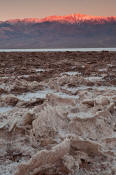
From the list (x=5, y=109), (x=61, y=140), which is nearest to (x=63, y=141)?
(x=61, y=140)

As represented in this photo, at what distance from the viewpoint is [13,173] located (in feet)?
5.43

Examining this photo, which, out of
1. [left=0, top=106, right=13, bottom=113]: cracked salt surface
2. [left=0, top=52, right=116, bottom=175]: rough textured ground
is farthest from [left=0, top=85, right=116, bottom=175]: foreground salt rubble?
[left=0, top=106, right=13, bottom=113]: cracked salt surface

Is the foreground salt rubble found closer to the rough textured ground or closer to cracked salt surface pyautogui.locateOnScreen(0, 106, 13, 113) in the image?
the rough textured ground

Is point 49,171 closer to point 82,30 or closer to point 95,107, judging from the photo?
point 95,107

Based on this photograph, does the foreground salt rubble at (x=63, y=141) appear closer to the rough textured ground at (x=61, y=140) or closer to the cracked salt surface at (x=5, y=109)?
the rough textured ground at (x=61, y=140)

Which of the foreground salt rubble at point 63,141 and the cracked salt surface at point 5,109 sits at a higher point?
the foreground salt rubble at point 63,141

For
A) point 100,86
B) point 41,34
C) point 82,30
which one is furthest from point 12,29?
point 100,86

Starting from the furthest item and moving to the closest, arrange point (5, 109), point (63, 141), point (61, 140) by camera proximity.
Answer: point (5, 109)
point (61, 140)
point (63, 141)

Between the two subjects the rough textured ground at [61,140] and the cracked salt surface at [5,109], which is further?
the cracked salt surface at [5,109]

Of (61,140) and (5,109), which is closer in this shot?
(61,140)

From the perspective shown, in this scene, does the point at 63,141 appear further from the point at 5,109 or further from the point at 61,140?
the point at 5,109

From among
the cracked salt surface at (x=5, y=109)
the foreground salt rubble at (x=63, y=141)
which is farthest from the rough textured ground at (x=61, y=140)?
the cracked salt surface at (x=5, y=109)

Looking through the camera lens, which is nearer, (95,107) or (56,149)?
(56,149)

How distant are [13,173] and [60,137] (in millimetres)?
627
